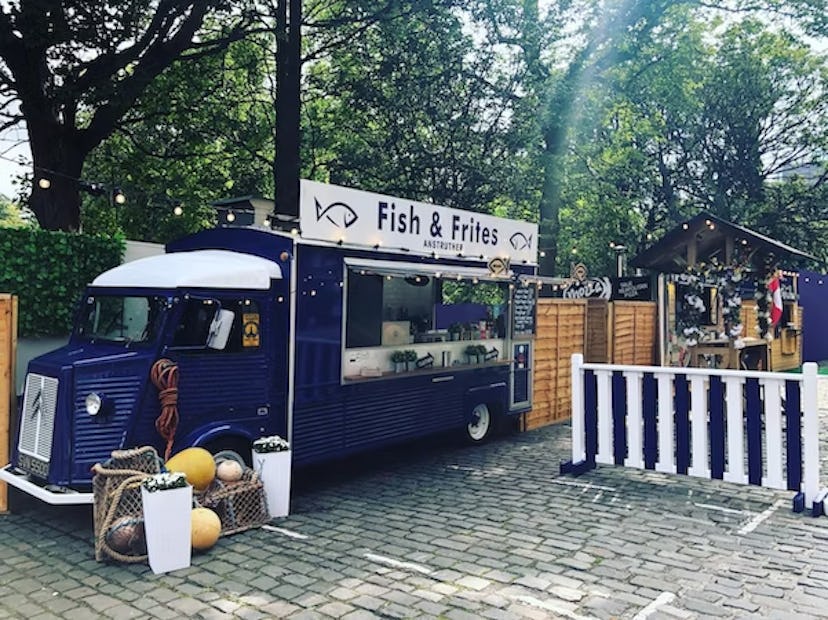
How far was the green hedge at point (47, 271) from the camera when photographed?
6.76 m

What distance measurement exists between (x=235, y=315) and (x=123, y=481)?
5.49 ft

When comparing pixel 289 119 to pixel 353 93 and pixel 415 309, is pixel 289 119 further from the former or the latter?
pixel 415 309

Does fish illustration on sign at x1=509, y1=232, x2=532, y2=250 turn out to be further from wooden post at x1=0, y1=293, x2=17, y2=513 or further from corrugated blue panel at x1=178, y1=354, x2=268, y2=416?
wooden post at x1=0, y1=293, x2=17, y2=513

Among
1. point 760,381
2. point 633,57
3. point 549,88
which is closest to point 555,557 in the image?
point 760,381

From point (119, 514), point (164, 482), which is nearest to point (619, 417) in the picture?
point (164, 482)

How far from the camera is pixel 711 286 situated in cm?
1044

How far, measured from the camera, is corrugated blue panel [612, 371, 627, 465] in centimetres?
683

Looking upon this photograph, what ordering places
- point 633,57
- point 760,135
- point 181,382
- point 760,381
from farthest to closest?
point 760,135, point 633,57, point 760,381, point 181,382

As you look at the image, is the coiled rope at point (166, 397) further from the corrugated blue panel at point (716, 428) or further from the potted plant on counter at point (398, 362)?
the corrugated blue panel at point (716, 428)

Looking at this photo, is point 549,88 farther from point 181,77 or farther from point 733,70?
point 733,70

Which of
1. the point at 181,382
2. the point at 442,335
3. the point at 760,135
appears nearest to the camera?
the point at 181,382

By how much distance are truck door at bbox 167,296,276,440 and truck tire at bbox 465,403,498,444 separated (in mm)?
3420

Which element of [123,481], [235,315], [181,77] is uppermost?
[181,77]

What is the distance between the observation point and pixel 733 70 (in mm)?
22250
